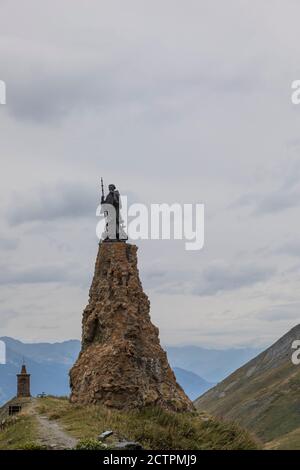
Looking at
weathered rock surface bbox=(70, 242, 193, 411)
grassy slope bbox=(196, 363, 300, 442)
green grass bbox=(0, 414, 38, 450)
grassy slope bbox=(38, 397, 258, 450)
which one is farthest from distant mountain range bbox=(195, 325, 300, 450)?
grassy slope bbox=(38, 397, 258, 450)

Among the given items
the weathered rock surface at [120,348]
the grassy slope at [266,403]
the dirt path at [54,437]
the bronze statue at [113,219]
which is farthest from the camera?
the grassy slope at [266,403]

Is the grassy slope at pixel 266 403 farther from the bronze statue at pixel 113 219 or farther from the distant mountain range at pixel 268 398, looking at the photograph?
the bronze statue at pixel 113 219

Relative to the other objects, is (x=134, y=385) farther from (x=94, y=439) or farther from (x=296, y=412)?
(x=296, y=412)

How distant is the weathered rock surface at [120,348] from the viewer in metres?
30.8

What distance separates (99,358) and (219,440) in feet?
23.0

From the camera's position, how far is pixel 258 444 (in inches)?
1134

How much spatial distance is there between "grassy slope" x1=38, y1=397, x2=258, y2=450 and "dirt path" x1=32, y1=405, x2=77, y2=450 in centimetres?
37

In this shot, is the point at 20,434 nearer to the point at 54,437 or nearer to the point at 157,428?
the point at 54,437

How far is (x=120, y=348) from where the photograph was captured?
102ft

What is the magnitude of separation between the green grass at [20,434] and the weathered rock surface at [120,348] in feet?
9.15

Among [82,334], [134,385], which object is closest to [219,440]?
[134,385]

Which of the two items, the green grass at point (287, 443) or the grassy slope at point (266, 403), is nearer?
the green grass at point (287, 443)

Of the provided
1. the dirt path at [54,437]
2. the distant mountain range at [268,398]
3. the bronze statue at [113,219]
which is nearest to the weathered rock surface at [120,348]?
the bronze statue at [113,219]

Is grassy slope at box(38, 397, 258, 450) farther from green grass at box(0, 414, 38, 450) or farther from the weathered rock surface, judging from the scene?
green grass at box(0, 414, 38, 450)
